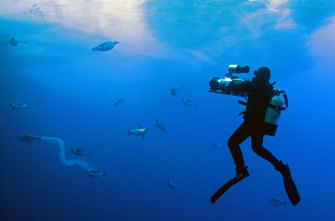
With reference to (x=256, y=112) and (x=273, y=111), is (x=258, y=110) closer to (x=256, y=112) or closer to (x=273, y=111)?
(x=256, y=112)

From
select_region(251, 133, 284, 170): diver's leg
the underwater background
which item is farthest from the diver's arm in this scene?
the underwater background

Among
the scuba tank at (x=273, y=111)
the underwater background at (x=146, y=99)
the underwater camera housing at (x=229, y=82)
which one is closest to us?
the scuba tank at (x=273, y=111)

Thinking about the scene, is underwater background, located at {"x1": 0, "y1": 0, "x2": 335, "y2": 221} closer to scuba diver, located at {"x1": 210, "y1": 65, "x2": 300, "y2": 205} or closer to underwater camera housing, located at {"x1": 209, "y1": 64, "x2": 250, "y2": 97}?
underwater camera housing, located at {"x1": 209, "y1": 64, "x2": 250, "y2": 97}

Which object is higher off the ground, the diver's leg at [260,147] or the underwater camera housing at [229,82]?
the underwater camera housing at [229,82]

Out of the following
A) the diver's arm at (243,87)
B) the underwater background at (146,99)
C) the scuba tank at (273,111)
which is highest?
the diver's arm at (243,87)

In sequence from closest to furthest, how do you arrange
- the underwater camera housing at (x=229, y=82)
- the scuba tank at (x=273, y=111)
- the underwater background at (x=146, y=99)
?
1. the scuba tank at (x=273, y=111)
2. the underwater camera housing at (x=229, y=82)
3. the underwater background at (x=146, y=99)

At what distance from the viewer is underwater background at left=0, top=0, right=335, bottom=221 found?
49.5 ft

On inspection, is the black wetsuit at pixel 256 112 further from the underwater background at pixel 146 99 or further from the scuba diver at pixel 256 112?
the underwater background at pixel 146 99

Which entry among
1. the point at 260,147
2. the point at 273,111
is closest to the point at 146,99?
the point at 260,147

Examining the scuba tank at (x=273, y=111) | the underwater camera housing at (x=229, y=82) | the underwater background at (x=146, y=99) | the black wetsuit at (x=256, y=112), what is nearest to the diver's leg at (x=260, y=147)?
the black wetsuit at (x=256, y=112)

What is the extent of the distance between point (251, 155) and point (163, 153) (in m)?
11.0

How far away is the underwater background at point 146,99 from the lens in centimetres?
1509

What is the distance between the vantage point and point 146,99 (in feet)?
93.9

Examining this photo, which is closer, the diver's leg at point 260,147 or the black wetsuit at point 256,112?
the black wetsuit at point 256,112
